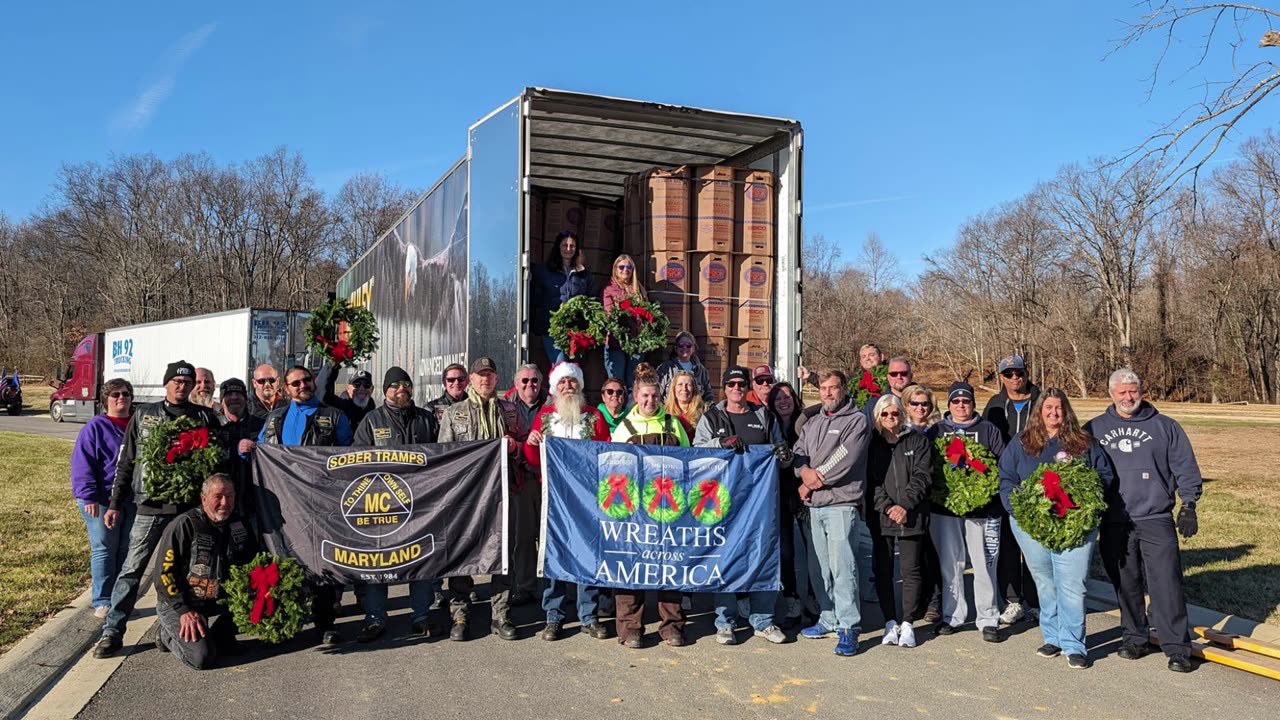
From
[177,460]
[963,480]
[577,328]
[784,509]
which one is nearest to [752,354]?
[577,328]

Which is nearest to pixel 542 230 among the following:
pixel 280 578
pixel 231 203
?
pixel 280 578

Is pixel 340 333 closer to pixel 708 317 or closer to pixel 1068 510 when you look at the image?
pixel 708 317

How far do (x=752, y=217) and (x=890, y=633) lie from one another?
16.7ft

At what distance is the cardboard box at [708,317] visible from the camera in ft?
33.0

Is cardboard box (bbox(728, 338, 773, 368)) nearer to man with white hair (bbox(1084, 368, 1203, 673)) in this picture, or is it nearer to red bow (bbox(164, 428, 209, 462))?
man with white hair (bbox(1084, 368, 1203, 673))

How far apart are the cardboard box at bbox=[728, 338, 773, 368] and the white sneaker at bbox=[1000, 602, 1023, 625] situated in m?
3.80

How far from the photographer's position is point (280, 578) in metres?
6.04

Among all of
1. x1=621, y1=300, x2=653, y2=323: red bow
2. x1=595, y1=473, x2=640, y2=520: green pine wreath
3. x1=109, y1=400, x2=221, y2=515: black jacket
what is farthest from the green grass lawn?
x1=621, y1=300, x2=653, y2=323: red bow

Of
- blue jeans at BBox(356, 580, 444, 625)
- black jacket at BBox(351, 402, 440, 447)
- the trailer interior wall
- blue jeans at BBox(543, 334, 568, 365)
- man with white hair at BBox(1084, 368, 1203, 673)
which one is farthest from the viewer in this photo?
blue jeans at BBox(543, 334, 568, 365)

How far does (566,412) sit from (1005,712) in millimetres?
3456

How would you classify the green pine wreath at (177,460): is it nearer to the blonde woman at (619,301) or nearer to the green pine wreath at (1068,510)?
the blonde woman at (619,301)

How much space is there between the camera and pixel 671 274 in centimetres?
1006

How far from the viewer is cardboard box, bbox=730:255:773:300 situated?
33.2 ft

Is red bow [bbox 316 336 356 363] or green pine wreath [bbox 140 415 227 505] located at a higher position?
red bow [bbox 316 336 356 363]
